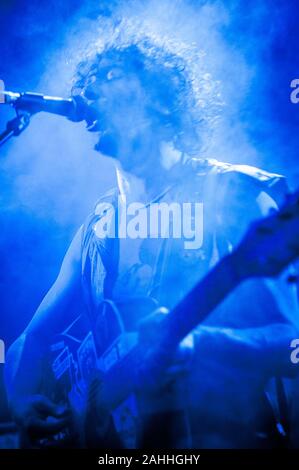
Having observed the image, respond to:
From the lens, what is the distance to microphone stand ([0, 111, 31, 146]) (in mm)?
1463

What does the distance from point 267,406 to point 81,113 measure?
135cm

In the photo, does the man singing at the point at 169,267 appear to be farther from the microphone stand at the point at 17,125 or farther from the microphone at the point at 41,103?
the microphone stand at the point at 17,125

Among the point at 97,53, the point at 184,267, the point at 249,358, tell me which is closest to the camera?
the point at 249,358

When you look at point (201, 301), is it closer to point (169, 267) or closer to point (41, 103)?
point (169, 267)

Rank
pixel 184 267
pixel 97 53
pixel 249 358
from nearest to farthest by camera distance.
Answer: pixel 249 358 < pixel 184 267 < pixel 97 53

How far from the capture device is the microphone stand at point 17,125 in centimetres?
146

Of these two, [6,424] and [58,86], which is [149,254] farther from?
[6,424]

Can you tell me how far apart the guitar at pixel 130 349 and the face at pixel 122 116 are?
62cm

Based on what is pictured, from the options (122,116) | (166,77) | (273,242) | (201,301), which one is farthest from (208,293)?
(166,77)

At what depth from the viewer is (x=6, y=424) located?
1781 mm

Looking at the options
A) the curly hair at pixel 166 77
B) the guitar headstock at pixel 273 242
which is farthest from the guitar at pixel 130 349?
the curly hair at pixel 166 77

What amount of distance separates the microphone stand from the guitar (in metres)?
0.74
